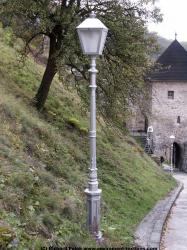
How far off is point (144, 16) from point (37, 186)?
941 centimetres

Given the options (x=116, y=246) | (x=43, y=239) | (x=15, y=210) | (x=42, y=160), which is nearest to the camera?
(x=43, y=239)

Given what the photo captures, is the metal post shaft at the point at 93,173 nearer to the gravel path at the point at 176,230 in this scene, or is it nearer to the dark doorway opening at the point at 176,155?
the gravel path at the point at 176,230

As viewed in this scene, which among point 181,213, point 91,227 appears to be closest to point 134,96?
point 181,213

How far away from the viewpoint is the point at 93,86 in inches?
321

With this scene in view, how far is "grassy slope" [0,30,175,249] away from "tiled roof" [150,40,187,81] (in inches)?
1039

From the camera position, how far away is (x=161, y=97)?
165ft

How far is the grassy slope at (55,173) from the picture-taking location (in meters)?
8.22

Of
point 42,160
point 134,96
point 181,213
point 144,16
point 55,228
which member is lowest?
point 181,213

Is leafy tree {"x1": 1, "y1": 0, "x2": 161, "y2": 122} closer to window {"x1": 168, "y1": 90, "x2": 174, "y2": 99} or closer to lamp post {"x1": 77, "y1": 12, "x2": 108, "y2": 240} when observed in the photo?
lamp post {"x1": 77, "y1": 12, "x2": 108, "y2": 240}

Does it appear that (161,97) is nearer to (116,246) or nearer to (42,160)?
(42,160)

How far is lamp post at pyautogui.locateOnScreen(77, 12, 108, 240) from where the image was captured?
772cm

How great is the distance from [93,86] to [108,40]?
857 centimetres

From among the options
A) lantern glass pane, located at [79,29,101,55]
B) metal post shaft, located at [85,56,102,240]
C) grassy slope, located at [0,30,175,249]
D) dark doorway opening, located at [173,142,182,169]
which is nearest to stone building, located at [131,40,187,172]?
dark doorway opening, located at [173,142,182,169]

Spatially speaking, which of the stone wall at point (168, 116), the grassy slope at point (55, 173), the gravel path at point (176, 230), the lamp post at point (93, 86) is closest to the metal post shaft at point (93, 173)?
the lamp post at point (93, 86)
